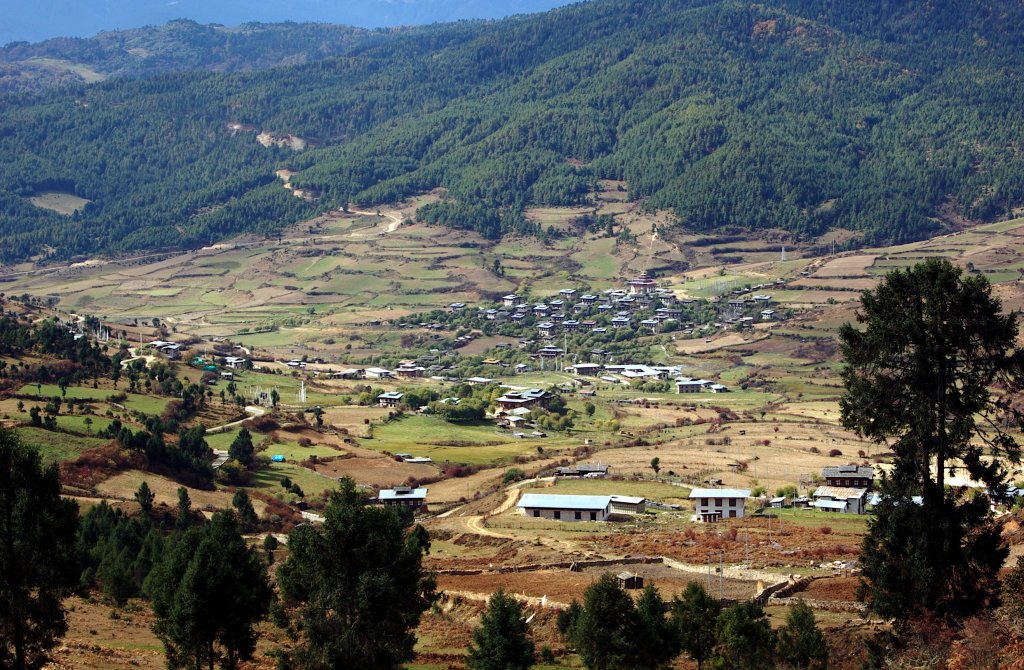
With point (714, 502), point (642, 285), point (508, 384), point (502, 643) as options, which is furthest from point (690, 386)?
point (502, 643)

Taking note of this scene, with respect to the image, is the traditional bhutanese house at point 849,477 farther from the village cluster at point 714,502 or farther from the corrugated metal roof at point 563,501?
the corrugated metal roof at point 563,501

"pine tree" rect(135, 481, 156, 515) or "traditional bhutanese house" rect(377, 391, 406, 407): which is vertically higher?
"pine tree" rect(135, 481, 156, 515)

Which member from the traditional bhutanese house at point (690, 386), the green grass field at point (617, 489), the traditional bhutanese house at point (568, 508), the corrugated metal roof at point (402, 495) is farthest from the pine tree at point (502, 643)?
the traditional bhutanese house at point (690, 386)

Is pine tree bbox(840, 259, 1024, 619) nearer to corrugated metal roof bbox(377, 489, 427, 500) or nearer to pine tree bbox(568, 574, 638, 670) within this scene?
pine tree bbox(568, 574, 638, 670)

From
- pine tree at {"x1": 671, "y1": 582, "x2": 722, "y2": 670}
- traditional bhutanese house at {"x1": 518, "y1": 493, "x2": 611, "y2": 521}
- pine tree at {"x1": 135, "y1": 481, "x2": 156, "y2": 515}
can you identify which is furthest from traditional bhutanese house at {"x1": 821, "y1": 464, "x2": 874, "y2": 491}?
pine tree at {"x1": 671, "y1": 582, "x2": 722, "y2": 670}

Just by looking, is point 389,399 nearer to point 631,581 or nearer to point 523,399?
point 523,399

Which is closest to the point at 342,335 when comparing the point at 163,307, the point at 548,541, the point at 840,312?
the point at 163,307

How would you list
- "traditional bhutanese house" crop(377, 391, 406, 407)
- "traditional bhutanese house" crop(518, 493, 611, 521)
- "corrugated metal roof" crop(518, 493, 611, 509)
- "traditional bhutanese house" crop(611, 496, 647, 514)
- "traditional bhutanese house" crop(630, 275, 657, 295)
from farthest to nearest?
"traditional bhutanese house" crop(630, 275, 657, 295)
"traditional bhutanese house" crop(377, 391, 406, 407)
"traditional bhutanese house" crop(611, 496, 647, 514)
"corrugated metal roof" crop(518, 493, 611, 509)
"traditional bhutanese house" crop(518, 493, 611, 521)
